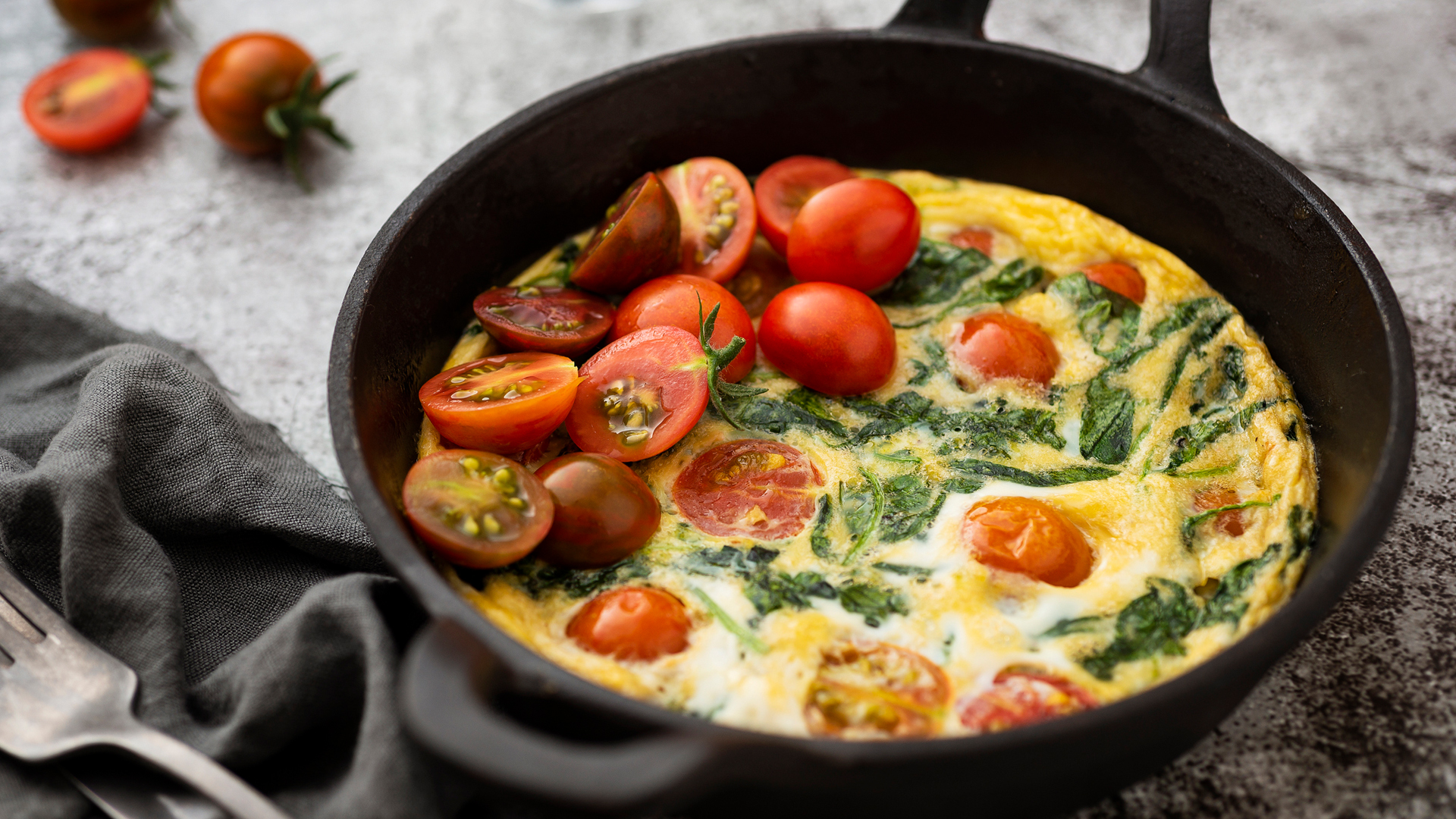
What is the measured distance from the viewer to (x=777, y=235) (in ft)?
11.1

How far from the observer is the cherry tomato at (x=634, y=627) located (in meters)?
2.39

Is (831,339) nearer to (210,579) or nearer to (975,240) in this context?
(975,240)

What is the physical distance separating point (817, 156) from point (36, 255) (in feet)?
9.59

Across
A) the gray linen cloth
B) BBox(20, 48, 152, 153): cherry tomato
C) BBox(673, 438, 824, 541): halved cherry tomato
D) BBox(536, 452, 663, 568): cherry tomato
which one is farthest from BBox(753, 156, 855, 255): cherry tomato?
BBox(20, 48, 152, 153): cherry tomato

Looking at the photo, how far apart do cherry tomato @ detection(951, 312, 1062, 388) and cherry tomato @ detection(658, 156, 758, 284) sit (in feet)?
2.35

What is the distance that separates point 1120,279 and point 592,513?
5.71 feet

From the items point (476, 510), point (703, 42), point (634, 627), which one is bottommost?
point (634, 627)

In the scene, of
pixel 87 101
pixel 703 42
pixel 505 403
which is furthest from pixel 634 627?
pixel 87 101

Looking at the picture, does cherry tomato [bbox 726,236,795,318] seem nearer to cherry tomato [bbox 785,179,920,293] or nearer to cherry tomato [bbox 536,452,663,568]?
cherry tomato [bbox 785,179,920,293]

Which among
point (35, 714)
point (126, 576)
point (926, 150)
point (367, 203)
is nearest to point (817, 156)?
point (926, 150)

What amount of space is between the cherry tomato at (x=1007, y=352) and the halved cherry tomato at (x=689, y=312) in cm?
61

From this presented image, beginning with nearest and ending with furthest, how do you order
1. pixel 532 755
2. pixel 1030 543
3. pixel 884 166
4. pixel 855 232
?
pixel 532 755, pixel 1030 543, pixel 855 232, pixel 884 166

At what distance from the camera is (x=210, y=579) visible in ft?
9.50

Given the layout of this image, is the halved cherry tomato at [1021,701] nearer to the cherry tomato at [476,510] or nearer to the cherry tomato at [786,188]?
the cherry tomato at [476,510]
